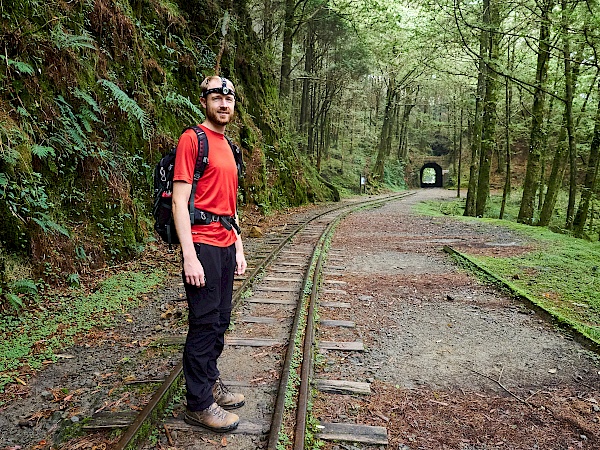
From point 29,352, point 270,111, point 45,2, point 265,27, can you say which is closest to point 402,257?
point 29,352

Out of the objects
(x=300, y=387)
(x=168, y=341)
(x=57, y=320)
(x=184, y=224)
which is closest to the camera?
(x=184, y=224)

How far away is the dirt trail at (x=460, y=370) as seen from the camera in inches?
128

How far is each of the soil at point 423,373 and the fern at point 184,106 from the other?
4.41m

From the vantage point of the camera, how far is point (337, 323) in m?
5.26

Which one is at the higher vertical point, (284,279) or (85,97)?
(85,97)

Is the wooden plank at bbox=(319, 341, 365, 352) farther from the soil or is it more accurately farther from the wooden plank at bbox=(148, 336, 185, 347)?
the wooden plank at bbox=(148, 336, 185, 347)

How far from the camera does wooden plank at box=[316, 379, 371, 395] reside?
3699mm

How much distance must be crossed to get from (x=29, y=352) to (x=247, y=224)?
8450 millimetres

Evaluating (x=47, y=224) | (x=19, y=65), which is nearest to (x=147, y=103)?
(x=19, y=65)

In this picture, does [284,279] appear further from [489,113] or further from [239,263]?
[489,113]

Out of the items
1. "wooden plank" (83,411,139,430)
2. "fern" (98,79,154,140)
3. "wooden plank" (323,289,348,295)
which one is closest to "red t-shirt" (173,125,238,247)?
"wooden plank" (83,411,139,430)

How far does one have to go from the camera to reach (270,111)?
1952 centimetres

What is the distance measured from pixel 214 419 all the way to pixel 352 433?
38.4 inches

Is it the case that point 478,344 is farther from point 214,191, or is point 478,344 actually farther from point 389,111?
point 389,111
